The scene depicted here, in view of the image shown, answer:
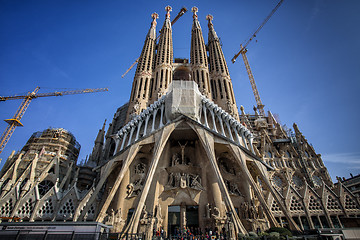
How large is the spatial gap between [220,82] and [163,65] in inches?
429

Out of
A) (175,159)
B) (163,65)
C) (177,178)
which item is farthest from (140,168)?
(163,65)

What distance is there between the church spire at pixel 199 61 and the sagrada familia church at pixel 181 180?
4948 mm

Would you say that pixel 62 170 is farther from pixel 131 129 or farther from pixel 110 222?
pixel 110 222

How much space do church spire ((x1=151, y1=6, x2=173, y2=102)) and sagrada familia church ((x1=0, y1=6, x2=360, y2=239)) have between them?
1.56 metres

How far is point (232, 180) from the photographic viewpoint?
2139 cm

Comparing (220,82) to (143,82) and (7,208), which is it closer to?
(143,82)

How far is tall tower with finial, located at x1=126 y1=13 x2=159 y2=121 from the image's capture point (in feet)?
95.1

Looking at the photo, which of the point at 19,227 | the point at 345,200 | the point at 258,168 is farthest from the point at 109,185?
the point at 345,200

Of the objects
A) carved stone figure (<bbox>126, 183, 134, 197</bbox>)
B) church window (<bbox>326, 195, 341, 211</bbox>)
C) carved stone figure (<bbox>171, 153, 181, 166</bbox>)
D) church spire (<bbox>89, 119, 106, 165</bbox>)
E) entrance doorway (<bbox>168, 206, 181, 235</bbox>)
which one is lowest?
entrance doorway (<bbox>168, 206, 181, 235</bbox>)

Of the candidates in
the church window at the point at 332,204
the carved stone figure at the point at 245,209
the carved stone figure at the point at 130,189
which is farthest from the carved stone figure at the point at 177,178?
the church window at the point at 332,204

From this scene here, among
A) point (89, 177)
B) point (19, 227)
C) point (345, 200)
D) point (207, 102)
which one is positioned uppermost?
point (207, 102)

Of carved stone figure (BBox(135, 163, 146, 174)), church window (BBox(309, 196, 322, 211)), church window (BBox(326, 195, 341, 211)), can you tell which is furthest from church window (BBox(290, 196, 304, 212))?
carved stone figure (BBox(135, 163, 146, 174))

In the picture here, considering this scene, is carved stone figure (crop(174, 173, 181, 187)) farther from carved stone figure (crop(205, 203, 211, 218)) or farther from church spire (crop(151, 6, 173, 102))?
church spire (crop(151, 6, 173, 102))

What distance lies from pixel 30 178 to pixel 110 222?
13301mm
